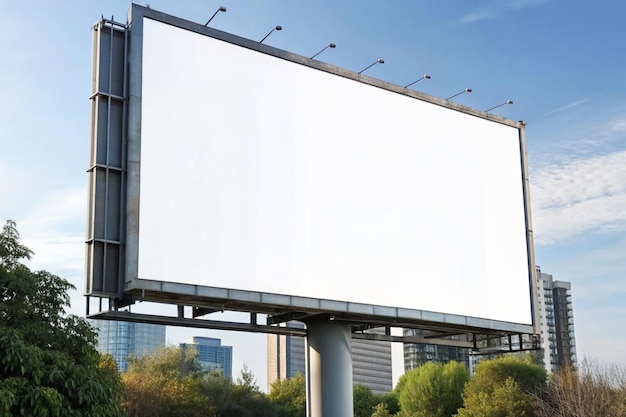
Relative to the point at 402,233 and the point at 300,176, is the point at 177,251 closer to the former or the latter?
the point at 300,176

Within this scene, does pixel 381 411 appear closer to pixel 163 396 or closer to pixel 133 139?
pixel 163 396

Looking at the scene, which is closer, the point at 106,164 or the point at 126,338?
the point at 106,164

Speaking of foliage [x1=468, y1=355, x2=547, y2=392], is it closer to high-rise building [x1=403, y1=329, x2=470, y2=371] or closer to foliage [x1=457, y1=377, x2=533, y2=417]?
foliage [x1=457, y1=377, x2=533, y2=417]

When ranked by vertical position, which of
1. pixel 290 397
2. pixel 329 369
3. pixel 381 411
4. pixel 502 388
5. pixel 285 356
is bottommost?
pixel 381 411

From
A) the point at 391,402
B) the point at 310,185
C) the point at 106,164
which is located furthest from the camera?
the point at 391,402

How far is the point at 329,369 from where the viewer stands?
1509cm

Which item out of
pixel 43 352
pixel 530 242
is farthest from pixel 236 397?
pixel 43 352

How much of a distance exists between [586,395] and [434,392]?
985cm

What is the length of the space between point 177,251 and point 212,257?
61 cm

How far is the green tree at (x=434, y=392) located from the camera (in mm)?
40875

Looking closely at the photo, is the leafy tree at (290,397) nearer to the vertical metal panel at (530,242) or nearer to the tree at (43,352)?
the vertical metal panel at (530,242)

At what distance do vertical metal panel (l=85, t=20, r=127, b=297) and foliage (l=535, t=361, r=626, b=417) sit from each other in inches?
936

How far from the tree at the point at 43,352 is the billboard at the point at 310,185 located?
125 centimetres

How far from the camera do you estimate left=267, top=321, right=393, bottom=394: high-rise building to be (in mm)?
115625
